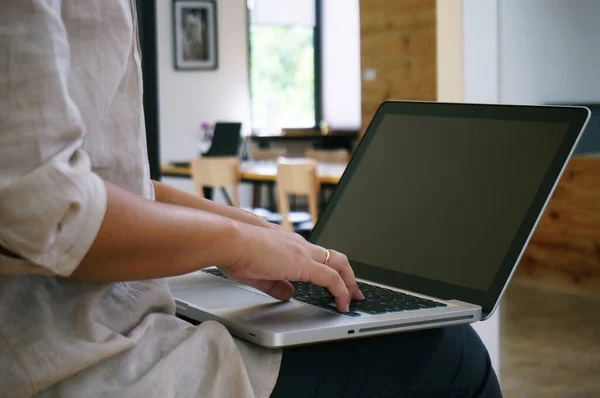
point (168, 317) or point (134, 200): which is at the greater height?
point (134, 200)

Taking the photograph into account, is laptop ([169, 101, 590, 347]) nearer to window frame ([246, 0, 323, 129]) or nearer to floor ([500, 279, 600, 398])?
floor ([500, 279, 600, 398])

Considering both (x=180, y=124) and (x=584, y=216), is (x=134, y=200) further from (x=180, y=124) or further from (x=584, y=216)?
(x=180, y=124)

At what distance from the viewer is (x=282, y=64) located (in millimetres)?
10070

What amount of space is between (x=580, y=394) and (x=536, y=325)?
110 cm

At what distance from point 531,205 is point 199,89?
8.61 metres

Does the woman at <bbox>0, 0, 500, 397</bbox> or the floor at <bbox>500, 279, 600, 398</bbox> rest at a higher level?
the woman at <bbox>0, 0, 500, 397</bbox>

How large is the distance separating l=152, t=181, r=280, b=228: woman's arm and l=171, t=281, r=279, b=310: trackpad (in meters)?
0.09

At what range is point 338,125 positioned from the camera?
10070 millimetres

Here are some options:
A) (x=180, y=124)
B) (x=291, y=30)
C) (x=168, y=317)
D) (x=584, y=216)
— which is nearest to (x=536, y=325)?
(x=584, y=216)

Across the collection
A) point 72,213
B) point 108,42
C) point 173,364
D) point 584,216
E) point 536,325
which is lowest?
point 536,325

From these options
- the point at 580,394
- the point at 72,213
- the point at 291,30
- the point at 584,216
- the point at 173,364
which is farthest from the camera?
the point at 291,30

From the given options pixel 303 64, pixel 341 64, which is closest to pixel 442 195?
pixel 341 64

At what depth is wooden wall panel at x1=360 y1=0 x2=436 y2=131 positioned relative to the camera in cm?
574

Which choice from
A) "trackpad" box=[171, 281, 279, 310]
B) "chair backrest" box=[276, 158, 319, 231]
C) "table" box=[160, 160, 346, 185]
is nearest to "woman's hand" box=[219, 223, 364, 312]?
"trackpad" box=[171, 281, 279, 310]
